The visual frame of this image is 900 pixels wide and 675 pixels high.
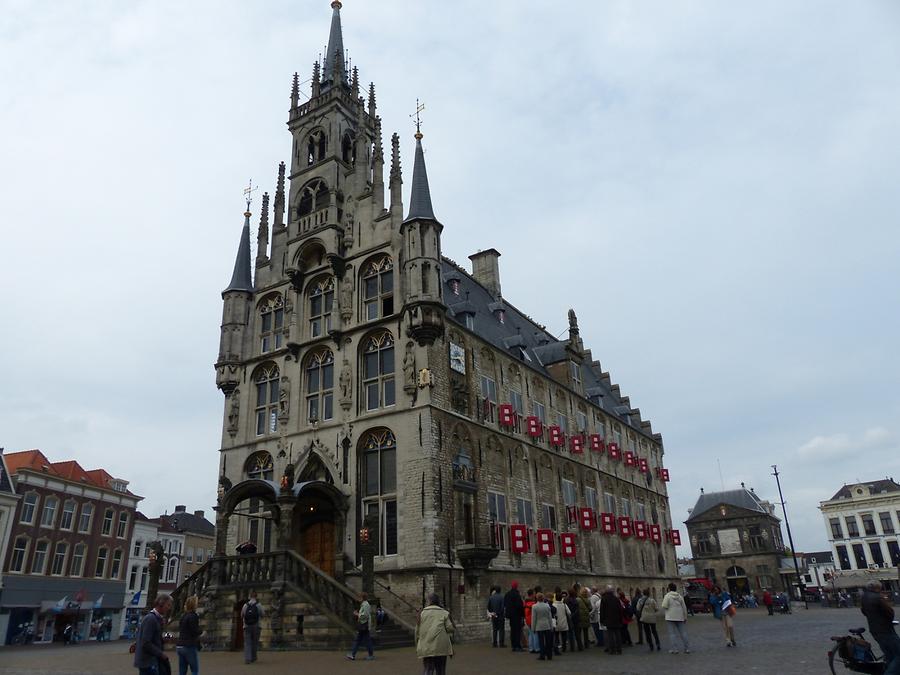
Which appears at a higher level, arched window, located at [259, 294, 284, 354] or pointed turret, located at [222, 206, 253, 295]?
pointed turret, located at [222, 206, 253, 295]

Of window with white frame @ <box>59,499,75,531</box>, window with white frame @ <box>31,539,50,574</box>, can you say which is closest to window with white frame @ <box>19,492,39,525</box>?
window with white frame @ <box>31,539,50,574</box>

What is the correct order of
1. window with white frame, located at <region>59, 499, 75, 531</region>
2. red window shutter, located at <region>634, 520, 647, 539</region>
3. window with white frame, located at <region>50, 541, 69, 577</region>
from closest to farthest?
red window shutter, located at <region>634, 520, 647, 539</region>
window with white frame, located at <region>50, 541, 69, 577</region>
window with white frame, located at <region>59, 499, 75, 531</region>

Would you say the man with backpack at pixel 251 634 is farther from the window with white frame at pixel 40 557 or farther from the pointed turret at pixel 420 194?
the window with white frame at pixel 40 557

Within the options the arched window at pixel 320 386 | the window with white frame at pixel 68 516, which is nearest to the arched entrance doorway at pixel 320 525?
the arched window at pixel 320 386

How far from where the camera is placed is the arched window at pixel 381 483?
25.0 meters

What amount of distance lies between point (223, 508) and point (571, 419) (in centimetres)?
2069

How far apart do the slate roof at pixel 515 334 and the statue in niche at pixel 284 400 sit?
26.4 ft

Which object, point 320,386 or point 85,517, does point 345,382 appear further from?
point 85,517

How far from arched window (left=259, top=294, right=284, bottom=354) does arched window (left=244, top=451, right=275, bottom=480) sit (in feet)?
17.0

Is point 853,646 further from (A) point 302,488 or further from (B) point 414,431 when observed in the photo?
(A) point 302,488

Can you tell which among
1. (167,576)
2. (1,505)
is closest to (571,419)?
(1,505)

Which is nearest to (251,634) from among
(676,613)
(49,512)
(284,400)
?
(676,613)

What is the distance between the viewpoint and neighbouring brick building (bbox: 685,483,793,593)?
7994cm

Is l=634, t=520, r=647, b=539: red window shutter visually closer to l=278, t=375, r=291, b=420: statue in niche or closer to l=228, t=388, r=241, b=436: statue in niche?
l=278, t=375, r=291, b=420: statue in niche
